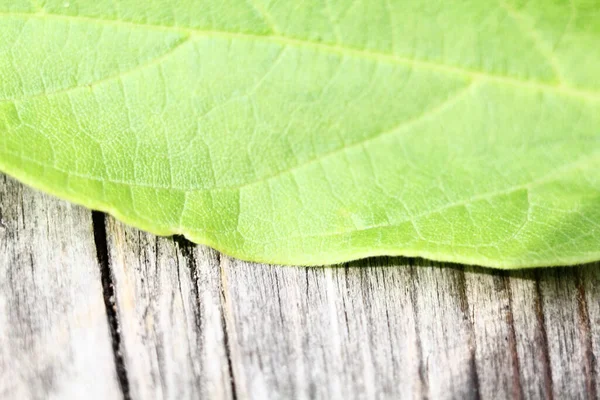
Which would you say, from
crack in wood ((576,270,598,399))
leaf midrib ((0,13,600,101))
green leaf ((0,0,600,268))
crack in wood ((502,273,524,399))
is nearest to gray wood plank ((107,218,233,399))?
green leaf ((0,0,600,268))

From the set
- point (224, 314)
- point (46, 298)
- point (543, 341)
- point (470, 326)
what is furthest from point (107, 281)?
point (543, 341)

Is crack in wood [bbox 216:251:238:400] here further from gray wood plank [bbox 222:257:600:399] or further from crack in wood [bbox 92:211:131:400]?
crack in wood [bbox 92:211:131:400]

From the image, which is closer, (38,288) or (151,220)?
(151,220)

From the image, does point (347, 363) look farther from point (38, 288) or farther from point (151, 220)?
point (38, 288)

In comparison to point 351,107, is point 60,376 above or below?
below

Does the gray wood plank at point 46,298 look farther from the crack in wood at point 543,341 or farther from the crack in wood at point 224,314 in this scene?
the crack in wood at point 543,341

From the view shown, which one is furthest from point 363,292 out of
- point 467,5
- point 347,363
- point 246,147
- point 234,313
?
point 467,5

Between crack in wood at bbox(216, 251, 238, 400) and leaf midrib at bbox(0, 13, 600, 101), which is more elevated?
leaf midrib at bbox(0, 13, 600, 101)
